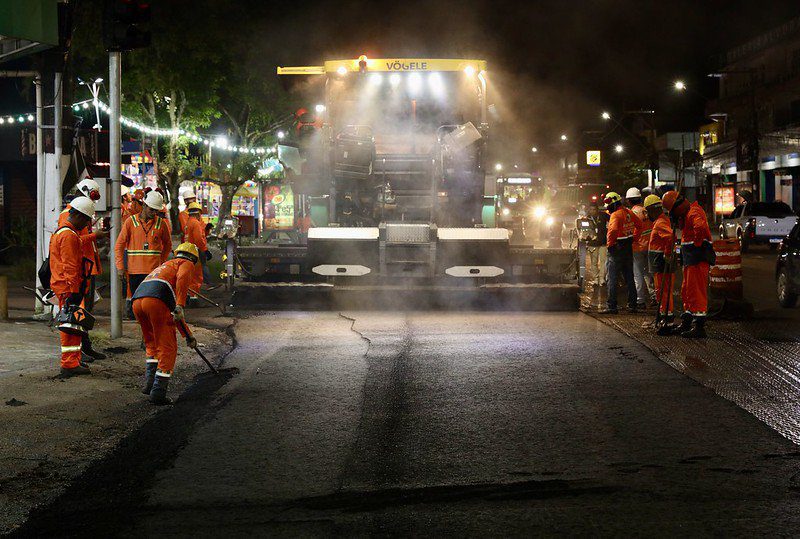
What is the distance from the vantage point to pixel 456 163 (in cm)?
1396

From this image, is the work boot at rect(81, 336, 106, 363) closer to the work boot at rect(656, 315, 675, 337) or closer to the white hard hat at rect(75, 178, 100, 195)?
the white hard hat at rect(75, 178, 100, 195)

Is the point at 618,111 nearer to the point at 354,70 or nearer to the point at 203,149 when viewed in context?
the point at 203,149

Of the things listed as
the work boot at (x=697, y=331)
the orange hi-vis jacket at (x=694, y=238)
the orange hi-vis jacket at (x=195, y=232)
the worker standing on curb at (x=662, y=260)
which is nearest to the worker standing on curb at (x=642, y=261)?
the worker standing on curb at (x=662, y=260)

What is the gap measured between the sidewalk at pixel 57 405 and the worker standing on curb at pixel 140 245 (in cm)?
84

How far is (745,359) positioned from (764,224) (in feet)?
81.1

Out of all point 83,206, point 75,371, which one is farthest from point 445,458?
point 83,206

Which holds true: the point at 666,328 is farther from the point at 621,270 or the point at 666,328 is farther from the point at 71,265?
the point at 71,265

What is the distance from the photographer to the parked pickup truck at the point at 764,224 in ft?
104

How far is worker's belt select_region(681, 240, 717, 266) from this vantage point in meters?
10.9

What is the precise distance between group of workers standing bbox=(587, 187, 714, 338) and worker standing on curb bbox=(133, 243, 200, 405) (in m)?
6.02

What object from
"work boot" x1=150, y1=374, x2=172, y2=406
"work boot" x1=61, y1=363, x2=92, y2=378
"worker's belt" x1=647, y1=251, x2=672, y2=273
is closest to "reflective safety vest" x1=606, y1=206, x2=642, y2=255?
"worker's belt" x1=647, y1=251, x2=672, y2=273

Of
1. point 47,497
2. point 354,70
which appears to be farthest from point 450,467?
point 354,70

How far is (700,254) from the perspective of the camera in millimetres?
10891

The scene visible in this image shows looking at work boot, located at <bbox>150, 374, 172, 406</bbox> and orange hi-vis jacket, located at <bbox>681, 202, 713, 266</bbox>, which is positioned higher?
orange hi-vis jacket, located at <bbox>681, 202, 713, 266</bbox>
